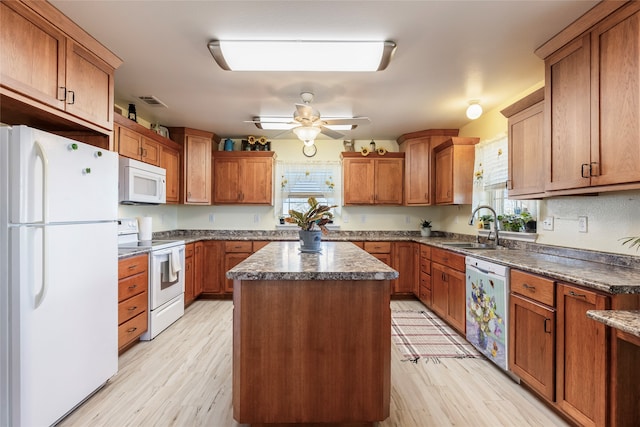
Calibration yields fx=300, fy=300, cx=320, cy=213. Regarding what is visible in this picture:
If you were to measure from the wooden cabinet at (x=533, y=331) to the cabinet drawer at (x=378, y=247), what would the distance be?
2240 mm

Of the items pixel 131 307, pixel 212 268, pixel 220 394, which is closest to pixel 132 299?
pixel 131 307

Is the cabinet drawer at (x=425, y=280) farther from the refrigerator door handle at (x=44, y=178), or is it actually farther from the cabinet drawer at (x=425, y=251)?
the refrigerator door handle at (x=44, y=178)

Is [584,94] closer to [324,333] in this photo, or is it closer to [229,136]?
[324,333]

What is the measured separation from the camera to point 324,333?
5.42 feet

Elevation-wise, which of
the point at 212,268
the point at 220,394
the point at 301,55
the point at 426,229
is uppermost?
the point at 301,55

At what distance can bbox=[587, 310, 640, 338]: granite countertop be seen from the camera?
45.7 inches

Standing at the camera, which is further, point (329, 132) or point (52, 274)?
point (329, 132)

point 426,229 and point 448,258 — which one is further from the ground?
point 426,229

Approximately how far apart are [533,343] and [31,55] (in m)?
3.51

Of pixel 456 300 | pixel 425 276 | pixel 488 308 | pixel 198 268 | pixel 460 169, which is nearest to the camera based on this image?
pixel 488 308

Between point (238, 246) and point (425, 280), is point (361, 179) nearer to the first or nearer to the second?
point (425, 280)

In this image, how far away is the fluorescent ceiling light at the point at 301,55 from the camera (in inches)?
84.2

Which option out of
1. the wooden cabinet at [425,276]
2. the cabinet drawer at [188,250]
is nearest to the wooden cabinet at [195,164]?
the cabinet drawer at [188,250]

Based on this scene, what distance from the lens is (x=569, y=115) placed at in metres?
2.02
